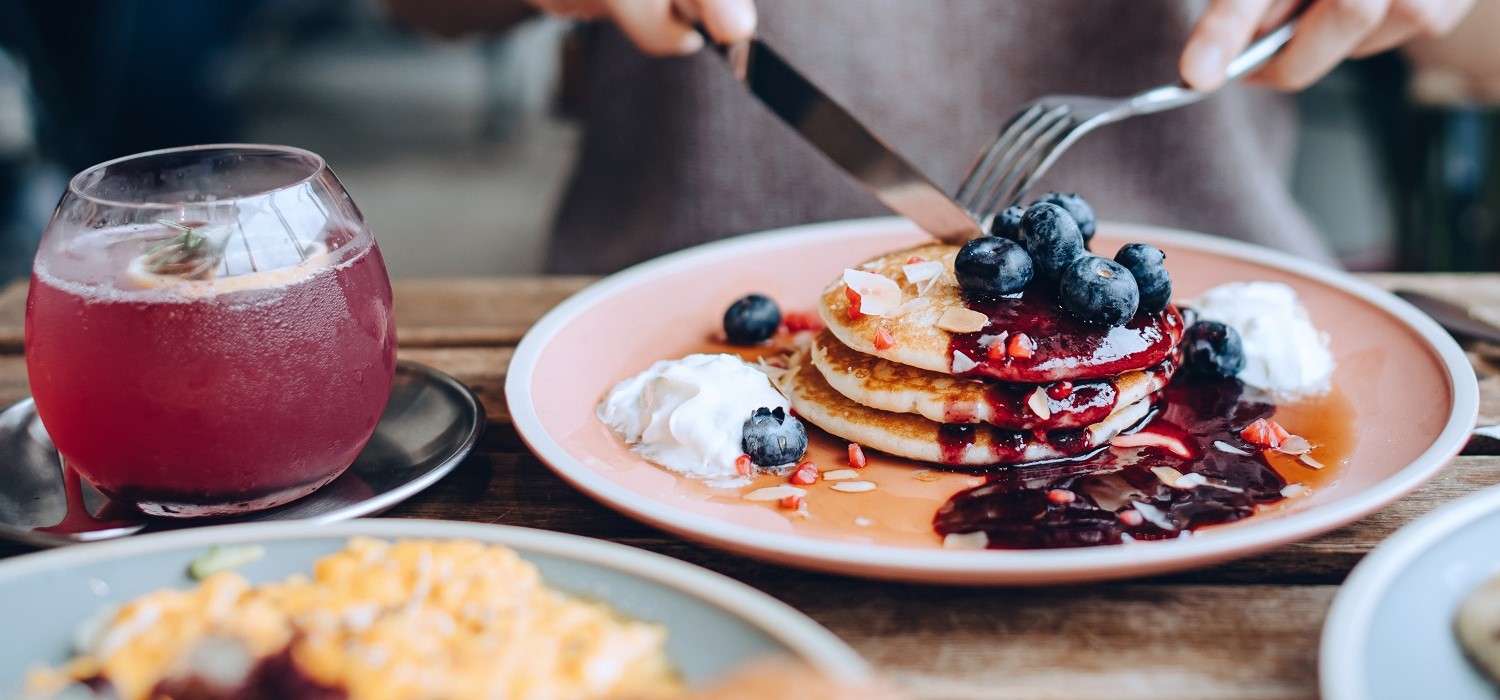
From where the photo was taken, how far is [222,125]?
197 inches

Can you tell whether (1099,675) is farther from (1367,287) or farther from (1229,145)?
(1229,145)

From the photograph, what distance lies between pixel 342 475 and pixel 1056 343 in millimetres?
737

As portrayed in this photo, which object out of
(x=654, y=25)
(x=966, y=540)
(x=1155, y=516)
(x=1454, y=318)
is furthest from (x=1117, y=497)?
(x=654, y=25)

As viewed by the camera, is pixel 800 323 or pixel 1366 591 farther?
pixel 800 323

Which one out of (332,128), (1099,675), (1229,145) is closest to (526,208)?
(332,128)

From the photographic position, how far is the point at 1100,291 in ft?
3.57

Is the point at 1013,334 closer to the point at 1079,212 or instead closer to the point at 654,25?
the point at 1079,212

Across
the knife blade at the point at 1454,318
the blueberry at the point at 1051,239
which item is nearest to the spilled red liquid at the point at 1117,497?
the blueberry at the point at 1051,239

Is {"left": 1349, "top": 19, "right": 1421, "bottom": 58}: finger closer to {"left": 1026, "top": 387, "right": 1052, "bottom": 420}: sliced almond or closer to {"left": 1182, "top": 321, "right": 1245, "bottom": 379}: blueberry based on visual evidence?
{"left": 1182, "top": 321, "right": 1245, "bottom": 379}: blueberry

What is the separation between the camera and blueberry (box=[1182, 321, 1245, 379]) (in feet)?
4.16

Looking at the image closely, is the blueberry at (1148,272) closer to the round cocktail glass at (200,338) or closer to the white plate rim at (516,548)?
the white plate rim at (516,548)

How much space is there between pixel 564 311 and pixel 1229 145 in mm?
1449

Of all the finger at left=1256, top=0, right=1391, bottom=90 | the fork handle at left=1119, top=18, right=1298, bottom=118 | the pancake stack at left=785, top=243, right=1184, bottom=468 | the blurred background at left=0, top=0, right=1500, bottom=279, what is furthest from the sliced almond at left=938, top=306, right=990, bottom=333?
the blurred background at left=0, top=0, right=1500, bottom=279

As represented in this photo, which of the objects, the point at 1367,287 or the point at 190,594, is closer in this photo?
the point at 190,594
